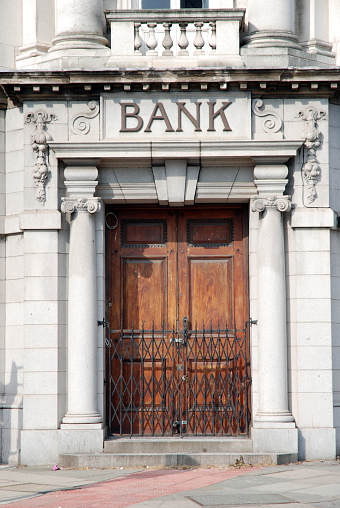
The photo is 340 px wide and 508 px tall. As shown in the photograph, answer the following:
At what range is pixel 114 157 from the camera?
11.2 m

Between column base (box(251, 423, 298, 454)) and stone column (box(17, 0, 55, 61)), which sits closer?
column base (box(251, 423, 298, 454))

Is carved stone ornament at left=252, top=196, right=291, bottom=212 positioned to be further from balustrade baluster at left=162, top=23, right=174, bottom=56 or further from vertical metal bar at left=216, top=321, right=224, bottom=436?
balustrade baluster at left=162, top=23, right=174, bottom=56

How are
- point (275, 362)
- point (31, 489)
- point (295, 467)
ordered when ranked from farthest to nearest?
1. point (275, 362)
2. point (295, 467)
3. point (31, 489)

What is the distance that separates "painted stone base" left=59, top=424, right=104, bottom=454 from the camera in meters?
10.7

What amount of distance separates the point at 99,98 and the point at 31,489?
589cm

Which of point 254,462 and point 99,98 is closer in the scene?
point 254,462

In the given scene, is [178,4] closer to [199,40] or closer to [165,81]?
[199,40]

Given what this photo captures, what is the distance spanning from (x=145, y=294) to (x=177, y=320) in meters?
0.67

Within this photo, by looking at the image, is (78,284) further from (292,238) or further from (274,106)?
(274,106)

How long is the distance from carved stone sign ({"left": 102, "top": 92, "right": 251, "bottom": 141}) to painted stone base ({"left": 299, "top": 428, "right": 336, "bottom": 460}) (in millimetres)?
4653

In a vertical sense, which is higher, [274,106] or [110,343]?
[274,106]

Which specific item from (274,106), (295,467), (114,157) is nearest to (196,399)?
(295,467)

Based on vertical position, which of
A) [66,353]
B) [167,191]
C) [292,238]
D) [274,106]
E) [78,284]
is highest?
[274,106]

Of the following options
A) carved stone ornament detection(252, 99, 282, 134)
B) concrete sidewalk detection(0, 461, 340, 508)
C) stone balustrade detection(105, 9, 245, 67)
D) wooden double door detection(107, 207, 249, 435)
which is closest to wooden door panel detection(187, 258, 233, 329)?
wooden double door detection(107, 207, 249, 435)
